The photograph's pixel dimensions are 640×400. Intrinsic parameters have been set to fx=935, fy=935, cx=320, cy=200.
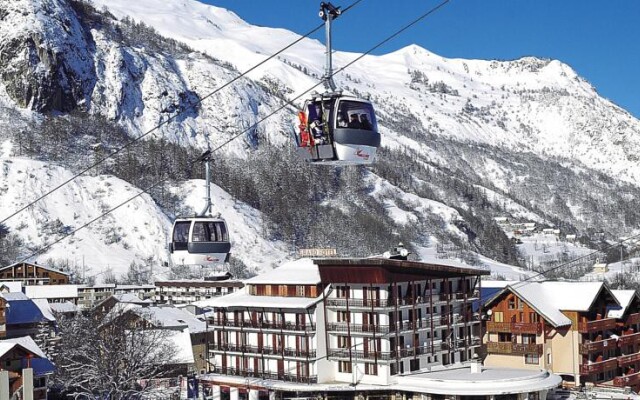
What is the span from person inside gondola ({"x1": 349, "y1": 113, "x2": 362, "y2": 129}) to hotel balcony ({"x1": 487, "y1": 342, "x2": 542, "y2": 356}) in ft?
151

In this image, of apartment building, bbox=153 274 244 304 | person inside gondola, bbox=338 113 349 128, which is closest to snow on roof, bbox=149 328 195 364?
apartment building, bbox=153 274 244 304

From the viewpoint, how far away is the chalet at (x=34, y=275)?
5443 inches

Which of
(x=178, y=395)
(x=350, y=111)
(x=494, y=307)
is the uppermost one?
(x=350, y=111)

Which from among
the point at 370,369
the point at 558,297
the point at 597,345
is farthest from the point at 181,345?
the point at 597,345

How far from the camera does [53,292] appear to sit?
125 m

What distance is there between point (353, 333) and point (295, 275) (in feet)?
23.4

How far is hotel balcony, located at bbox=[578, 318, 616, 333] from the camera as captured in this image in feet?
224

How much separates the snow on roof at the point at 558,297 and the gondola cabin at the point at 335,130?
44.0 metres

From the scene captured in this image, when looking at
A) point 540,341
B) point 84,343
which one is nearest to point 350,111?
point 540,341

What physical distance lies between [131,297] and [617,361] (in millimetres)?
59812

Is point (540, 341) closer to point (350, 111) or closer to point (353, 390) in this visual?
point (353, 390)

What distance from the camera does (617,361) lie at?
7162 centimetres

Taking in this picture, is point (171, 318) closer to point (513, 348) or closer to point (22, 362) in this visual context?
point (22, 362)

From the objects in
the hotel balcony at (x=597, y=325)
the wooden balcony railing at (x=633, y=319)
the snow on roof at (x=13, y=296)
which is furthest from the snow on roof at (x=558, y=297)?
the snow on roof at (x=13, y=296)
